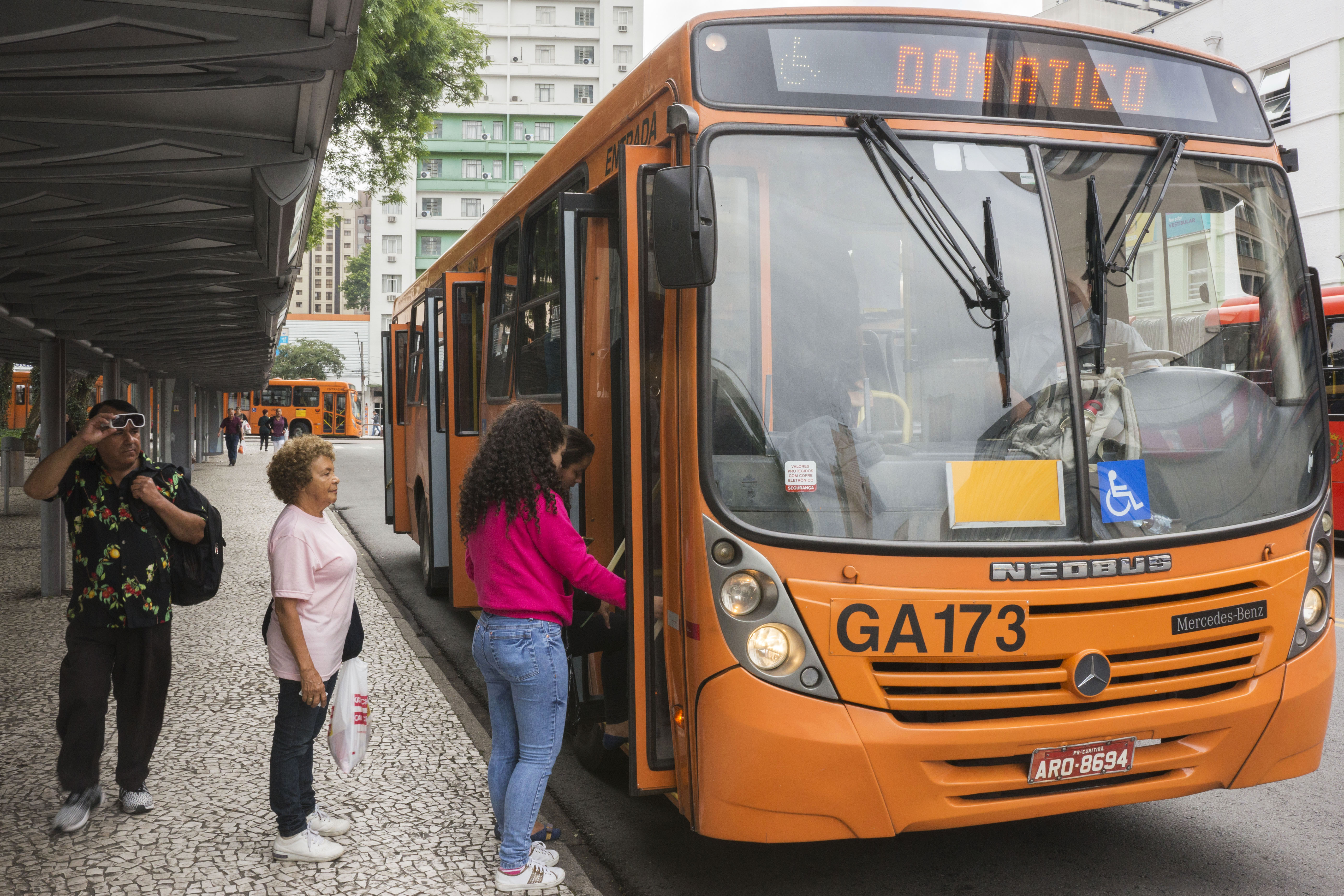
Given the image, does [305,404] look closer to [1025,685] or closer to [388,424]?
[388,424]

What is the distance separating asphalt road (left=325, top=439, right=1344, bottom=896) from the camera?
3.84 m

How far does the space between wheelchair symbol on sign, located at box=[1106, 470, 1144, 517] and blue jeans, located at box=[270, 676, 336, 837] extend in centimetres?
276

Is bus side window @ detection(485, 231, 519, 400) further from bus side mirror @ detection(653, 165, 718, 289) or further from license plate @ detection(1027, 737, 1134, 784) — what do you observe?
license plate @ detection(1027, 737, 1134, 784)

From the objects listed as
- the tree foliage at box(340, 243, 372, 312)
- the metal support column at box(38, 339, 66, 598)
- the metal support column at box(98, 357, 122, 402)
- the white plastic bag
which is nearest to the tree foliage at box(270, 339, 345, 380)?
the tree foliage at box(340, 243, 372, 312)

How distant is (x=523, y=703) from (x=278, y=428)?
44148 millimetres

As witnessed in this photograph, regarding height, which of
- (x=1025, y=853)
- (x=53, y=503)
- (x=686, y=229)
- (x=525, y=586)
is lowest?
(x=1025, y=853)

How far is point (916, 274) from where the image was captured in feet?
11.4

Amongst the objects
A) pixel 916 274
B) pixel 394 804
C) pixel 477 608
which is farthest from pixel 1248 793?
pixel 477 608

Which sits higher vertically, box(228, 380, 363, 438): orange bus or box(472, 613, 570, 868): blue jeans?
box(228, 380, 363, 438): orange bus

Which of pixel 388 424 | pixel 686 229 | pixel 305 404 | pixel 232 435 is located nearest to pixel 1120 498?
pixel 686 229

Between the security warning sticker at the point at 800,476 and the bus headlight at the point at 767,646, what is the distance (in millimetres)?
432

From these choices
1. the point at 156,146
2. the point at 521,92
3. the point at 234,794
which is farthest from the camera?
the point at 521,92

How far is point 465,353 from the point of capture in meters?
7.25

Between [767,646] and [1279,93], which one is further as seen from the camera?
[1279,93]
